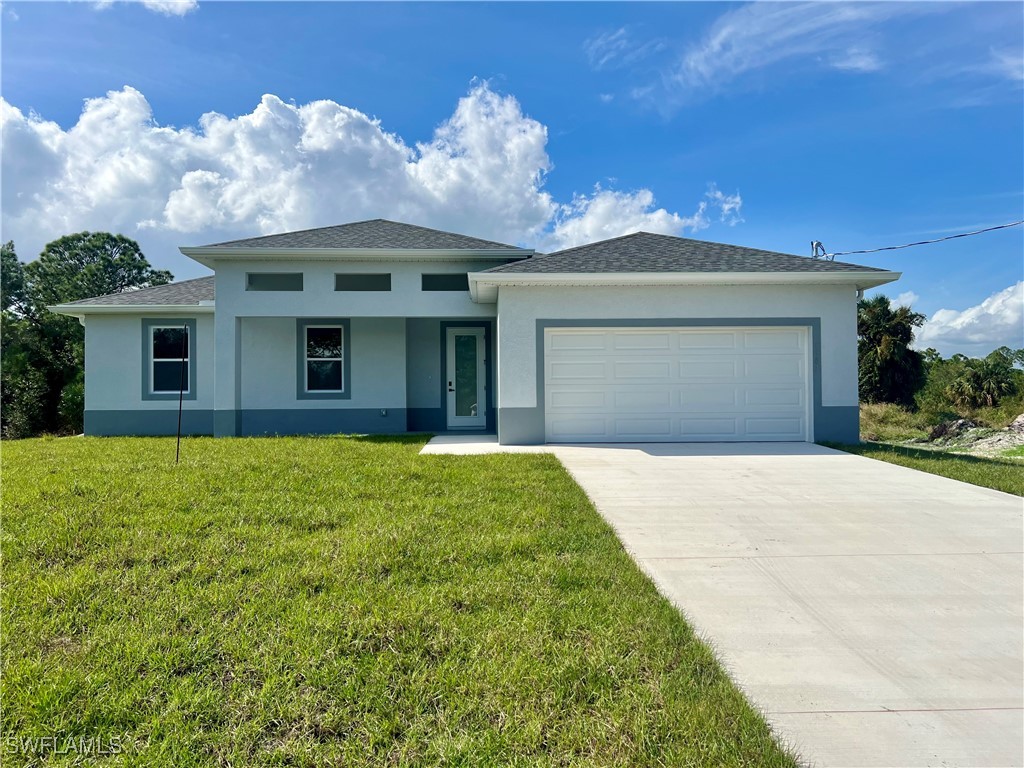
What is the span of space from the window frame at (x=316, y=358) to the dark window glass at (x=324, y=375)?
0.08 m

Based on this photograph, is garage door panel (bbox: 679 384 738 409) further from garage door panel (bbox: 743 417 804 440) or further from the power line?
the power line

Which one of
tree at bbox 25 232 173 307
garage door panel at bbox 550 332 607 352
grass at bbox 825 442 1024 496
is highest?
tree at bbox 25 232 173 307

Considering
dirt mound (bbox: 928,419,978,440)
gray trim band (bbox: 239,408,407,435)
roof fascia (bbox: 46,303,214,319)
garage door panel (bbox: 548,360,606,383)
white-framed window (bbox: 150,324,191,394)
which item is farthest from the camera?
dirt mound (bbox: 928,419,978,440)

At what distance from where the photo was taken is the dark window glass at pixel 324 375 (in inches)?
520

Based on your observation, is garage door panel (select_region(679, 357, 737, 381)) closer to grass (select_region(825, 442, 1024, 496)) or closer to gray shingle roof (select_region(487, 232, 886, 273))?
gray shingle roof (select_region(487, 232, 886, 273))

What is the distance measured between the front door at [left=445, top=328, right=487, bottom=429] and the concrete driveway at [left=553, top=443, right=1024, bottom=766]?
6697 mm

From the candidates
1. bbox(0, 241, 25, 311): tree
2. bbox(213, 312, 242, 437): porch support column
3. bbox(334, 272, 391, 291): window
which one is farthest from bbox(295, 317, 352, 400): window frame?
bbox(0, 241, 25, 311): tree

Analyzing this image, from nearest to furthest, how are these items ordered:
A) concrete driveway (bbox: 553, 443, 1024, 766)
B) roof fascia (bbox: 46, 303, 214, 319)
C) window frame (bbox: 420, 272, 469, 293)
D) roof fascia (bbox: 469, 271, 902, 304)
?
concrete driveway (bbox: 553, 443, 1024, 766)
roof fascia (bbox: 469, 271, 902, 304)
window frame (bbox: 420, 272, 469, 293)
roof fascia (bbox: 46, 303, 214, 319)

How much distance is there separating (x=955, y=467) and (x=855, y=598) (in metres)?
6.57

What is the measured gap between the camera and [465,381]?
534 inches

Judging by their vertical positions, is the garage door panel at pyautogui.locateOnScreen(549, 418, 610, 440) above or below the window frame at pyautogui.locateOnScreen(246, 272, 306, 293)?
below

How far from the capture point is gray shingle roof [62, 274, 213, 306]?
1339 cm

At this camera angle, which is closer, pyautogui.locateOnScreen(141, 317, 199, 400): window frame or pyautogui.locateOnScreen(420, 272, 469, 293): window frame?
pyautogui.locateOnScreen(420, 272, 469, 293): window frame

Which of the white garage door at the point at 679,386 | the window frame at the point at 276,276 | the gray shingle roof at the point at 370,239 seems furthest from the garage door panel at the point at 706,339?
the window frame at the point at 276,276
